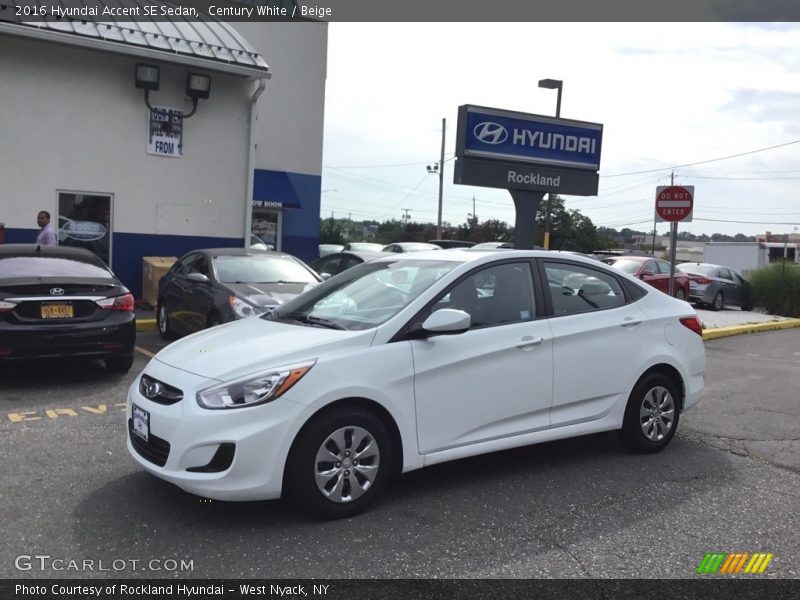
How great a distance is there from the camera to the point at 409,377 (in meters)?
4.56

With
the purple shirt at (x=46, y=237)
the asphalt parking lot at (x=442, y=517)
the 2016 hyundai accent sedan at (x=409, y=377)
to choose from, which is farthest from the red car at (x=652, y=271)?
the 2016 hyundai accent sedan at (x=409, y=377)

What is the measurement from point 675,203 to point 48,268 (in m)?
9.70

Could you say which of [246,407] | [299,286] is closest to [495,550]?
[246,407]

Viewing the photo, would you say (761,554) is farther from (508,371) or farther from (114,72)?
(114,72)

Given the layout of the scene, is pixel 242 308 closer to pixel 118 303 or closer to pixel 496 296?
pixel 118 303

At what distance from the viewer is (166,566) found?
3729 millimetres

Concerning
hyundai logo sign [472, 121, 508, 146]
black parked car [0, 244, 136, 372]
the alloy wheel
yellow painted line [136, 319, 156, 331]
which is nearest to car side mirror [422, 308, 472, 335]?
the alloy wheel

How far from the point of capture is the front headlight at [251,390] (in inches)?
163

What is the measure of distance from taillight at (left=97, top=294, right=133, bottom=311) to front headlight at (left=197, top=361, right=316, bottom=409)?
165 inches

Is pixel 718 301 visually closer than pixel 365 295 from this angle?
No

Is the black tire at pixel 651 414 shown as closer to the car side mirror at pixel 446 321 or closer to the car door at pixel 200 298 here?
the car side mirror at pixel 446 321

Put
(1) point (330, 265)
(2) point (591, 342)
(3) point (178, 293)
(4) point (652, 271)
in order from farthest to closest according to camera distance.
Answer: (4) point (652, 271) < (1) point (330, 265) < (3) point (178, 293) < (2) point (591, 342)

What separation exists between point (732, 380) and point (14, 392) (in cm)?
826

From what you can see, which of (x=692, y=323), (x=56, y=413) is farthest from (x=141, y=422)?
(x=692, y=323)
